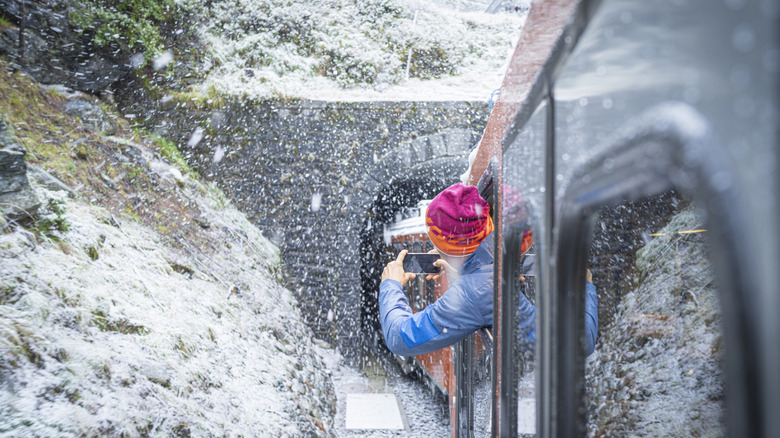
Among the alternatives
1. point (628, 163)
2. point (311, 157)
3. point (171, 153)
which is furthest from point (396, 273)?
point (171, 153)

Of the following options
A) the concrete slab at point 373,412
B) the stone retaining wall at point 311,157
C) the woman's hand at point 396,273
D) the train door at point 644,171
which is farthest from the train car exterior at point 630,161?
the stone retaining wall at point 311,157

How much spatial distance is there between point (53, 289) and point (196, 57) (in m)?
6.54

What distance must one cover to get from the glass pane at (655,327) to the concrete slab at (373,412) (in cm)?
244

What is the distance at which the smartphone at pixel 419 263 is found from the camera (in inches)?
76.8

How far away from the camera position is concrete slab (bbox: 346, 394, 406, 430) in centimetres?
444

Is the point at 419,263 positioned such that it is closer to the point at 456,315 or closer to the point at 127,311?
the point at 456,315

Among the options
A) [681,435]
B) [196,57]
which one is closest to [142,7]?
[196,57]

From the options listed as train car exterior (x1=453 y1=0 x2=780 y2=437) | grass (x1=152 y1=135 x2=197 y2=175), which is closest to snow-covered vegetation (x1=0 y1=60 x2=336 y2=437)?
grass (x1=152 y1=135 x2=197 y2=175)

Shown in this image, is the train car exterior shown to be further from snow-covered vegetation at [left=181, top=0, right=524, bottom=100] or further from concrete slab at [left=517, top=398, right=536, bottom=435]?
snow-covered vegetation at [left=181, top=0, right=524, bottom=100]

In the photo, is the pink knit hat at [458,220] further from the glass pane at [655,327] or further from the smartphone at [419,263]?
the glass pane at [655,327]

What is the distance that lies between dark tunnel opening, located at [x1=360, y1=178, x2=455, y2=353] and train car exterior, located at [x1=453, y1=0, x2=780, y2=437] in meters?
6.83

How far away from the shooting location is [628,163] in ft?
1.54

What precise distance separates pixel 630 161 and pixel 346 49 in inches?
346

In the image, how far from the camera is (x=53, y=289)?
2.35 metres
